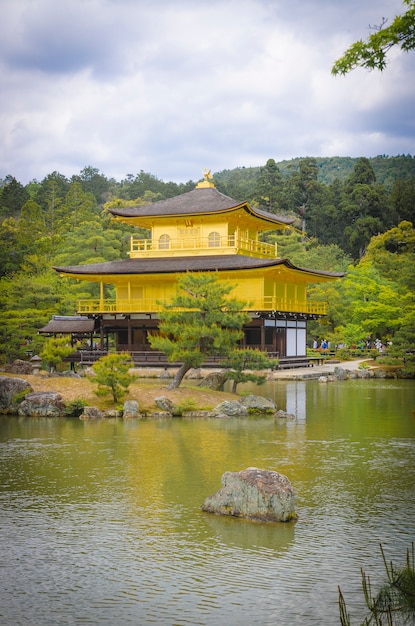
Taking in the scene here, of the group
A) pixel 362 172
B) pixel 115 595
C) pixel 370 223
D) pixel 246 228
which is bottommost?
pixel 115 595

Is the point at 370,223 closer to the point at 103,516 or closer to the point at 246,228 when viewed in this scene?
the point at 246,228

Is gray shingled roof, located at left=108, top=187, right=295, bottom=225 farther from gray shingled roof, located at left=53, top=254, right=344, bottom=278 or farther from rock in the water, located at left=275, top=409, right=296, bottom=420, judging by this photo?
rock in the water, located at left=275, top=409, right=296, bottom=420

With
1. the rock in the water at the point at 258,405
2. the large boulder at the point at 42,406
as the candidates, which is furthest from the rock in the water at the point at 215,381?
the large boulder at the point at 42,406

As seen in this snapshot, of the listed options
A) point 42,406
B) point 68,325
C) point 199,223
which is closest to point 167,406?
point 42,406

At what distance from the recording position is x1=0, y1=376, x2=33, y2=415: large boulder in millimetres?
21719

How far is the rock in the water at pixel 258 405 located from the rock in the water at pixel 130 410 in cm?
316

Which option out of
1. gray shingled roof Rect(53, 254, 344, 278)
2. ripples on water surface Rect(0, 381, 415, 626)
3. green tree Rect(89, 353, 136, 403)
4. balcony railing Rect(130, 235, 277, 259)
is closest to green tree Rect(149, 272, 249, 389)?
green tree Rect(89, 353, 136, 403)

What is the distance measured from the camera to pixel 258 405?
71.4ft

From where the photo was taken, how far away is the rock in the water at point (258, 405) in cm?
2166

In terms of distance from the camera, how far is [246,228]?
1796 inches

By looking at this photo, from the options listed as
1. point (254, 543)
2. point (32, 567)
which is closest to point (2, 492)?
point (32, 567)

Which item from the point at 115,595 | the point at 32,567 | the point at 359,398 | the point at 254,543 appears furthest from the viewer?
the point at 359,398

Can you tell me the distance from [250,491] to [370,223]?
6622 centimetres

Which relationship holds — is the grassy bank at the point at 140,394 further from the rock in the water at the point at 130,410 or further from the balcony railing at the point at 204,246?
the balcony railing at the point at 204,246
